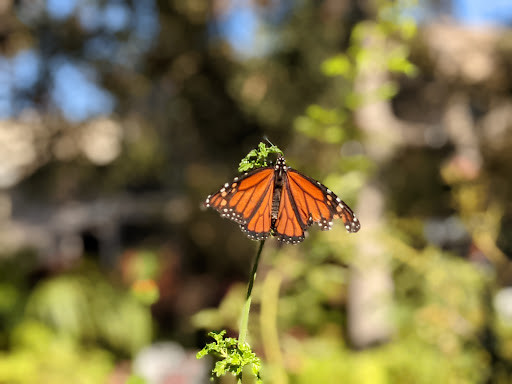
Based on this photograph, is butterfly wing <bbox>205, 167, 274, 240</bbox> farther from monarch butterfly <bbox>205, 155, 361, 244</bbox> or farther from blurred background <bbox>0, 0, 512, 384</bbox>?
blurred background <bbox>0, 0, 512, 384</bbox>

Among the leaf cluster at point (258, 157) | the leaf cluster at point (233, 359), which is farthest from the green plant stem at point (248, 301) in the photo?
the leaf cluster at point (258, 157)

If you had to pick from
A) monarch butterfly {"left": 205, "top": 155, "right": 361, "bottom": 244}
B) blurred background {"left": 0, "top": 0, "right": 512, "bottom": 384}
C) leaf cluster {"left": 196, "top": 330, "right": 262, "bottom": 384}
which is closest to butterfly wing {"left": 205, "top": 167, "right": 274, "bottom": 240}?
monarch butterfly {"left": 205, "top": 155, "right": 361, "bottom": 244}

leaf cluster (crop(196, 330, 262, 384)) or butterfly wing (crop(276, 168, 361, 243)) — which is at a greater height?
butterfly wing (crop(276, 168, 361, 243))

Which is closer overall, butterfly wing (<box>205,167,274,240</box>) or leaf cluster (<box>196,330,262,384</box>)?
leaf cluster (<box>196,330,262,384</box>)

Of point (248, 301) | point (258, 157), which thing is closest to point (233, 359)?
point (248, 301)

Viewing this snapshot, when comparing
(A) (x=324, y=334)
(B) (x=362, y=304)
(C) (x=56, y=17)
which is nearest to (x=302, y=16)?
(C) (x=56, y=17)

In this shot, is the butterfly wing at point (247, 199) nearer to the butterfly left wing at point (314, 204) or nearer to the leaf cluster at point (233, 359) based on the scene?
the butterfly left wing at point (314, 204)

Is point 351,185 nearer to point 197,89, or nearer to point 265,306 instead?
point 265,306
